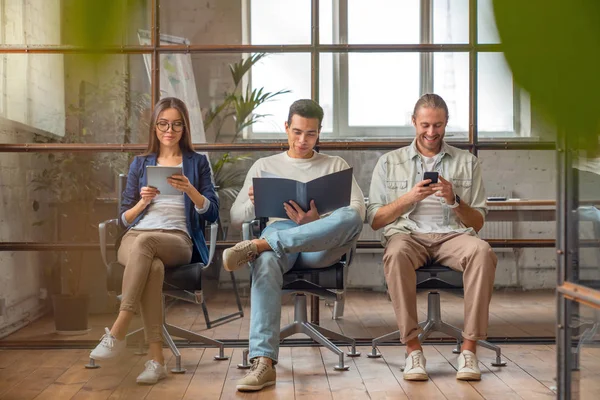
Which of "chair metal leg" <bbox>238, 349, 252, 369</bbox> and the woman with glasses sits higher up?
the woman with glasses

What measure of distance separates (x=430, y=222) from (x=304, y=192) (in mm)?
588

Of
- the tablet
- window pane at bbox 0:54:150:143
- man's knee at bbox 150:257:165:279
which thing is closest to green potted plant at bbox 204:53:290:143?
the tablet

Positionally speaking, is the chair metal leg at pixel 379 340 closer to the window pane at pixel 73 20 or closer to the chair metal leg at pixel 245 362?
the chair metal leg at pixel 245 362

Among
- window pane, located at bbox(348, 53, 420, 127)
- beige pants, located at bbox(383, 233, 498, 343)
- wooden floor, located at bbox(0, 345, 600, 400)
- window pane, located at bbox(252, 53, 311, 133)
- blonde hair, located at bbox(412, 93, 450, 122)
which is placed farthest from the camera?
window pane, located at bbox(252, 53, 311, 133)

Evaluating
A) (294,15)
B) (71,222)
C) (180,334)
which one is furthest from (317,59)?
(71,222)

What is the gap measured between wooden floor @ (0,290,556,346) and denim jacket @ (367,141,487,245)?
366 millimetres

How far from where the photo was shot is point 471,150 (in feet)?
11.7

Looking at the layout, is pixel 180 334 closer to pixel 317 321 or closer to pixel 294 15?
pixel 317 321

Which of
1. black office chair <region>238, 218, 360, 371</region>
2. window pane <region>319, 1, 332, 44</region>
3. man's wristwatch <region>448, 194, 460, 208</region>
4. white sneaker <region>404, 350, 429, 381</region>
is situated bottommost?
white sneaker <region>404, 350, 429, 381</region>

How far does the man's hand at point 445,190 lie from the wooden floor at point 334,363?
67 centimetres

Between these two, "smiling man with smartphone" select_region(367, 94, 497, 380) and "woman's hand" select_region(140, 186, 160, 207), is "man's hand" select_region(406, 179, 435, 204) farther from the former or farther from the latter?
"woman's hand" select_region(140, 186, 160, 207)

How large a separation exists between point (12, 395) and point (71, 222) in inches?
102

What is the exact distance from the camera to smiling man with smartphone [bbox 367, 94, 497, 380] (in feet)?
9.68

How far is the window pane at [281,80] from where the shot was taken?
11.6ft
